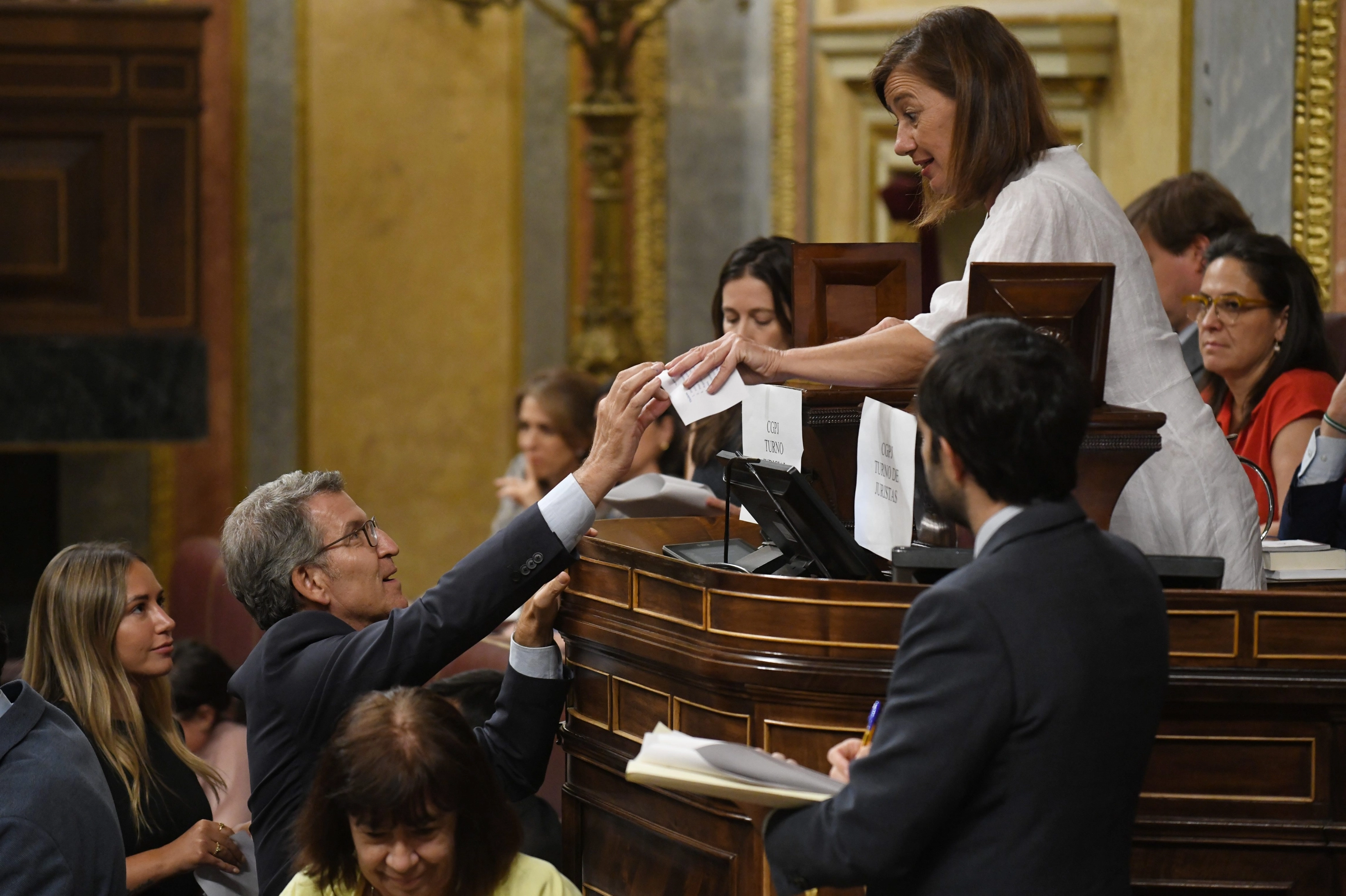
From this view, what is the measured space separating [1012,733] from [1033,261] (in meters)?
0.91

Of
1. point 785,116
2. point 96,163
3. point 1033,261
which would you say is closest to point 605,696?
point 1033,261

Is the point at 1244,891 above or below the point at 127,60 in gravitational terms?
below

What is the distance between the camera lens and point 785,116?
6.95 metres

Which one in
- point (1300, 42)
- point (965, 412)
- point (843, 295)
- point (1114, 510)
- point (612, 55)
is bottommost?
point (1114, 510)

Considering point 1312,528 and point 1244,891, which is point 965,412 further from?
point 1312,528

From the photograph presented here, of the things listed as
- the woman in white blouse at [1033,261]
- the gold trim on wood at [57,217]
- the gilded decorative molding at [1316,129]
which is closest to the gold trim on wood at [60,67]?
the gold trim on wood at [57,217]

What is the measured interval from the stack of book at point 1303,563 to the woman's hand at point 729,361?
31.7 inches

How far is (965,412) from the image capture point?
1625 millimetres

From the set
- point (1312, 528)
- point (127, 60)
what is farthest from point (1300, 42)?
point (127, 60)

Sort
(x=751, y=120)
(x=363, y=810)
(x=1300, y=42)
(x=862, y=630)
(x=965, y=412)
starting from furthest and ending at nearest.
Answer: (x=751, y=120)
(x=1300, y=42)
(x=363, y=810)
(x=862, y=630)
(x=965, y=412)

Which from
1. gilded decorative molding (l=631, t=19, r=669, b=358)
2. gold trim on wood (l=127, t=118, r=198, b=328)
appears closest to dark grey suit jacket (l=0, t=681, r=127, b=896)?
gold trim on wood (l=127, t=118, r=198, b=328)

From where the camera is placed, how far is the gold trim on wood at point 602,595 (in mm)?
2326

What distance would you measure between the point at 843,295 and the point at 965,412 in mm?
949

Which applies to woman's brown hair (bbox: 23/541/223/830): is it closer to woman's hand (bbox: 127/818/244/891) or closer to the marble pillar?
woman's hand (bbox: 127/818/244/891)
